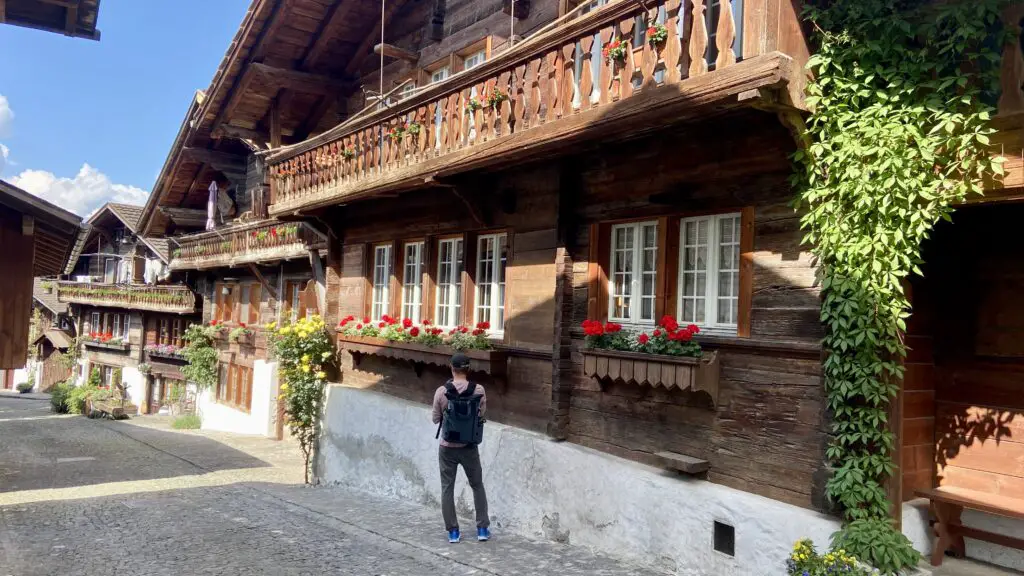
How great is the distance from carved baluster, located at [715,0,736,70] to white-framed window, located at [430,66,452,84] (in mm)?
6766

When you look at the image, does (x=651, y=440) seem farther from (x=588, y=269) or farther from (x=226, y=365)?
(x=226, y=365)

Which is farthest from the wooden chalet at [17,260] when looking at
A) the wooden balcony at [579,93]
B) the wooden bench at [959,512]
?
the wooden bench at [959,512]

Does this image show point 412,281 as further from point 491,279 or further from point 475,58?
point 475,58

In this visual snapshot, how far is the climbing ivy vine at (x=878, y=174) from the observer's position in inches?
200

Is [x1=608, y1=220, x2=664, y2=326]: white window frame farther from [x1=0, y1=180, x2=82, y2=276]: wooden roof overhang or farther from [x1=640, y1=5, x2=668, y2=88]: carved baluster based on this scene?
[x1=0, y1=180, x2=82, y2=276]: wooden roof overhang

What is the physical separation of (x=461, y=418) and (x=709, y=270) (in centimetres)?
282

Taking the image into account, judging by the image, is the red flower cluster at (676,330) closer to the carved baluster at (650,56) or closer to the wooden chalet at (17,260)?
the carved baluster at (650,56)

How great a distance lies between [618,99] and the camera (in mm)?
6379

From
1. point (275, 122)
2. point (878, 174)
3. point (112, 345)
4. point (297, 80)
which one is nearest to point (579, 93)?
point (878, 174)

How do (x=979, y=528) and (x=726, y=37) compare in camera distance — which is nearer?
(x=726, y=37)

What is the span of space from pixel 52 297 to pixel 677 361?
43.6 m

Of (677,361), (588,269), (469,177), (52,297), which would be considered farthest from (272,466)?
(52,297)

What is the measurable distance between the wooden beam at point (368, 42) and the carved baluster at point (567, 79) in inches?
272

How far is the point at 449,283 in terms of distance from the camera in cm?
1056
